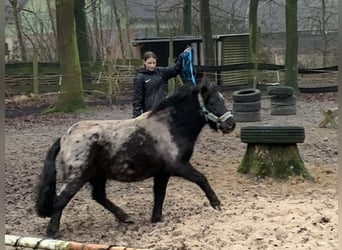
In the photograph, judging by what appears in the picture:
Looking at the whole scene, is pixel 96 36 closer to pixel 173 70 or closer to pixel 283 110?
pixel 283 110

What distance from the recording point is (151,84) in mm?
5773

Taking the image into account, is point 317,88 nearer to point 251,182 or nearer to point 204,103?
point 251,182

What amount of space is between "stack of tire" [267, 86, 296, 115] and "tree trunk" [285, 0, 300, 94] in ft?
13.6

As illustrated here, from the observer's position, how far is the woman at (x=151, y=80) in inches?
226

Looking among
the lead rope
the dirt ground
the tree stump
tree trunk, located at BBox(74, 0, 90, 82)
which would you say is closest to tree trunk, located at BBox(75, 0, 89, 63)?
tree trunk, located at BBox(74, 0, 90, 82)

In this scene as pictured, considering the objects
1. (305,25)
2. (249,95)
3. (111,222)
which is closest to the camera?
(111,222)

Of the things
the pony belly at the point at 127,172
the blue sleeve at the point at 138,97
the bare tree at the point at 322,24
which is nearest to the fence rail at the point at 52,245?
the pony belly at the point at 127,172

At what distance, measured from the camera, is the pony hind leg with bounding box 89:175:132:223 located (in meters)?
5.14

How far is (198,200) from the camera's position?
Result: 573cm

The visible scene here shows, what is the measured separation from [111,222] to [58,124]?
7.47 meters

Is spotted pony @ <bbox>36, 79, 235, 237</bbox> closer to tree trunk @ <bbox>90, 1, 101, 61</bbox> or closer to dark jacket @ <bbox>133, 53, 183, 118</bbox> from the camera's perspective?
dark jacket @ <bbox>133, 53, 183, 118</bbox>

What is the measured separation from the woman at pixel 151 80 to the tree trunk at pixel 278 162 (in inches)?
54.9

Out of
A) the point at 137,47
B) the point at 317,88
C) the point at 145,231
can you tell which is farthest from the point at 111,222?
the point at 137,47

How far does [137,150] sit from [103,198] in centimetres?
60
